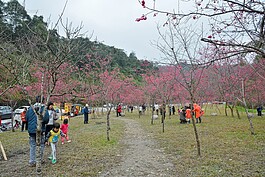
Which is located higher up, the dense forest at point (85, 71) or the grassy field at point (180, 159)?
the dense forest at point (85, 71)

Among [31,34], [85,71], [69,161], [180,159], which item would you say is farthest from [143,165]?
[85,71]

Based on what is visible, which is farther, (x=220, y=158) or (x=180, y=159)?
(x=180, y=159)

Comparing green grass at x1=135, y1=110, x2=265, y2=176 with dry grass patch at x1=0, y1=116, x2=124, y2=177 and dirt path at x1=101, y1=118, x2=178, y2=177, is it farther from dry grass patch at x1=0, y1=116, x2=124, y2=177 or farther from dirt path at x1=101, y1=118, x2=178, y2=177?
dry grass patch at x1=0, y1=116, x2=124, y2=177

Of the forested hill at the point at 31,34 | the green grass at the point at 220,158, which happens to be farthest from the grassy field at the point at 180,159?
the forested hill at the point at 31,34

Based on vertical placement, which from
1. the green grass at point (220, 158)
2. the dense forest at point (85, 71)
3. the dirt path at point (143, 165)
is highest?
the dense forest at point (85, 71)

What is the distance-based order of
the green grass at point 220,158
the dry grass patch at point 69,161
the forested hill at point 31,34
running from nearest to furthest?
the green grass at point 220,158
the dry grass patch at point 69,161
the forested hill at point 31,34

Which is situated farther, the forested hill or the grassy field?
the forested hill

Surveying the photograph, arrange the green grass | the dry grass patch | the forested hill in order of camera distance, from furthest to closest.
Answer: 1. the forested hill
2. the dry grass patch
3. the green grass

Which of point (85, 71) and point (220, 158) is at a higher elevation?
point (85, 71)

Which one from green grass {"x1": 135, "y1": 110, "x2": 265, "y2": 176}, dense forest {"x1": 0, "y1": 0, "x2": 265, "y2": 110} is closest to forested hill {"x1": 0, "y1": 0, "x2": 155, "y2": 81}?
dense forest {"x1": 0, "y1": 0, "x2": 265, "y2": 110}

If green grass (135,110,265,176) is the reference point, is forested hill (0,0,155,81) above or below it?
above

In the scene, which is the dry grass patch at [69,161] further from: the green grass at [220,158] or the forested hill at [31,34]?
the forested hill at [31,34]

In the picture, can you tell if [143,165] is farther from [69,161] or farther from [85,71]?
[85,71]

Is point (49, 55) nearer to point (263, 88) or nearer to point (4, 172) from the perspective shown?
point (4, 172)
